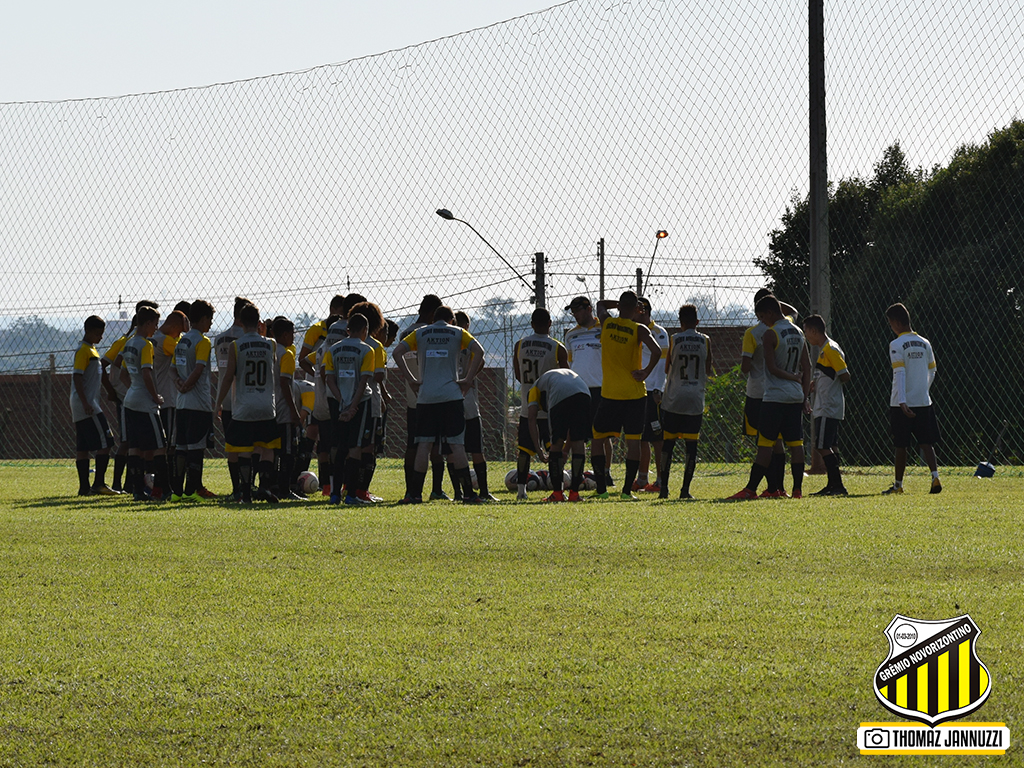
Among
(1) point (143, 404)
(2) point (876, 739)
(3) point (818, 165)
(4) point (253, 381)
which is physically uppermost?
(3) point (818, 165)

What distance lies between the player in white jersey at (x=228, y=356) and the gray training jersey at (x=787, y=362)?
16.0 feet

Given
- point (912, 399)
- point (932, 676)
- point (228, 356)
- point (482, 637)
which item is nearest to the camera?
point (932, 676)

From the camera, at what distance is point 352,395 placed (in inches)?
426

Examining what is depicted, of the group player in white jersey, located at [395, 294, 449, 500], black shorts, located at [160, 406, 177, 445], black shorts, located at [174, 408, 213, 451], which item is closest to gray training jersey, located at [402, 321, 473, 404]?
player in white jersey, located at [395, 294, 449, 500]

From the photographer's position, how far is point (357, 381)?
35.4 feet

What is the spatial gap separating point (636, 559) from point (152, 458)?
740 centimetres

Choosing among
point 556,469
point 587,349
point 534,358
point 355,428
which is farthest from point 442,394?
point 587,349

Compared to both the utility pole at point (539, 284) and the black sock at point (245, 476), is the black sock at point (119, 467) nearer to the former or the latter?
the black sock at point (245, 476)

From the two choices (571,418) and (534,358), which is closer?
(571,418)

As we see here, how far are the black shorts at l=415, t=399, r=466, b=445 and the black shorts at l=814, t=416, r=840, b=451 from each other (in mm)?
3578

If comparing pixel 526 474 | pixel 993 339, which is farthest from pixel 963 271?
pixel 526 474

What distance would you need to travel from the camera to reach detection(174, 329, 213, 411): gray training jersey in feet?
37.7

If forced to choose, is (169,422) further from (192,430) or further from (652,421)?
(652,421)

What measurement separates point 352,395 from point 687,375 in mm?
3199
